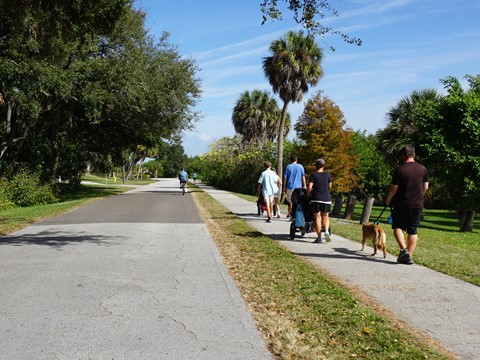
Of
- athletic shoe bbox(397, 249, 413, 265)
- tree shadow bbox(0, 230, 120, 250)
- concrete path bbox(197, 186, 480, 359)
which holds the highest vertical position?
athletic shoe bbox(397, 249, 413, 265)

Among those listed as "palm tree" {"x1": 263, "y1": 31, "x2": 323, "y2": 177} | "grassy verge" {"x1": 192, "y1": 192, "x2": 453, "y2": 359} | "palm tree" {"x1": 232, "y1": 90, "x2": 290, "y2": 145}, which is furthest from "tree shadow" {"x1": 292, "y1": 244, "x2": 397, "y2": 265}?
"palm tree" {"x1": 232, "y1": 90, "x2": 290, "y2": 145}

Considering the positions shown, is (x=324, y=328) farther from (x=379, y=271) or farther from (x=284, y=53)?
(x=284, y=53)

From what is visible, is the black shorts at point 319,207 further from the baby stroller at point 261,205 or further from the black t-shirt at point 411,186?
the baby stroller at point 261,205

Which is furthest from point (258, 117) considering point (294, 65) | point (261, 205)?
point (261, 205)

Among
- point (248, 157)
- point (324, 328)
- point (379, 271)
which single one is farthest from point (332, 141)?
point (324, 328)

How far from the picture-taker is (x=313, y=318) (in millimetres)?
4730

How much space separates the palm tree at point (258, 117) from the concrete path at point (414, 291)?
4065cm

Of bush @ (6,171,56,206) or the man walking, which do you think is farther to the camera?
bush @ (6,171,56,206)

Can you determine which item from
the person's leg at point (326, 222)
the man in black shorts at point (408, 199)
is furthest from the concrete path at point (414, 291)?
A: the man in black shorts at point (408, 199)

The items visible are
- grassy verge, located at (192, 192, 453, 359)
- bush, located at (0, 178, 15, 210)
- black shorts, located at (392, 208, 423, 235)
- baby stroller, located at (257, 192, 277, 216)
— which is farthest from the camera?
bush, located at (0, 178, 15, 210)

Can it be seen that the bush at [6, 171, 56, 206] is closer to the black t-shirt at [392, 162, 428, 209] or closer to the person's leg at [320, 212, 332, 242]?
the person's leg at [320, 212, 332, 242]

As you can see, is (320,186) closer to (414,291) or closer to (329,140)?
(414,291)

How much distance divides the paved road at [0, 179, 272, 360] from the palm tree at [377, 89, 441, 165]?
74.2 feet

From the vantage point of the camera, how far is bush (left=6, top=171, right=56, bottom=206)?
21547 millimetres
